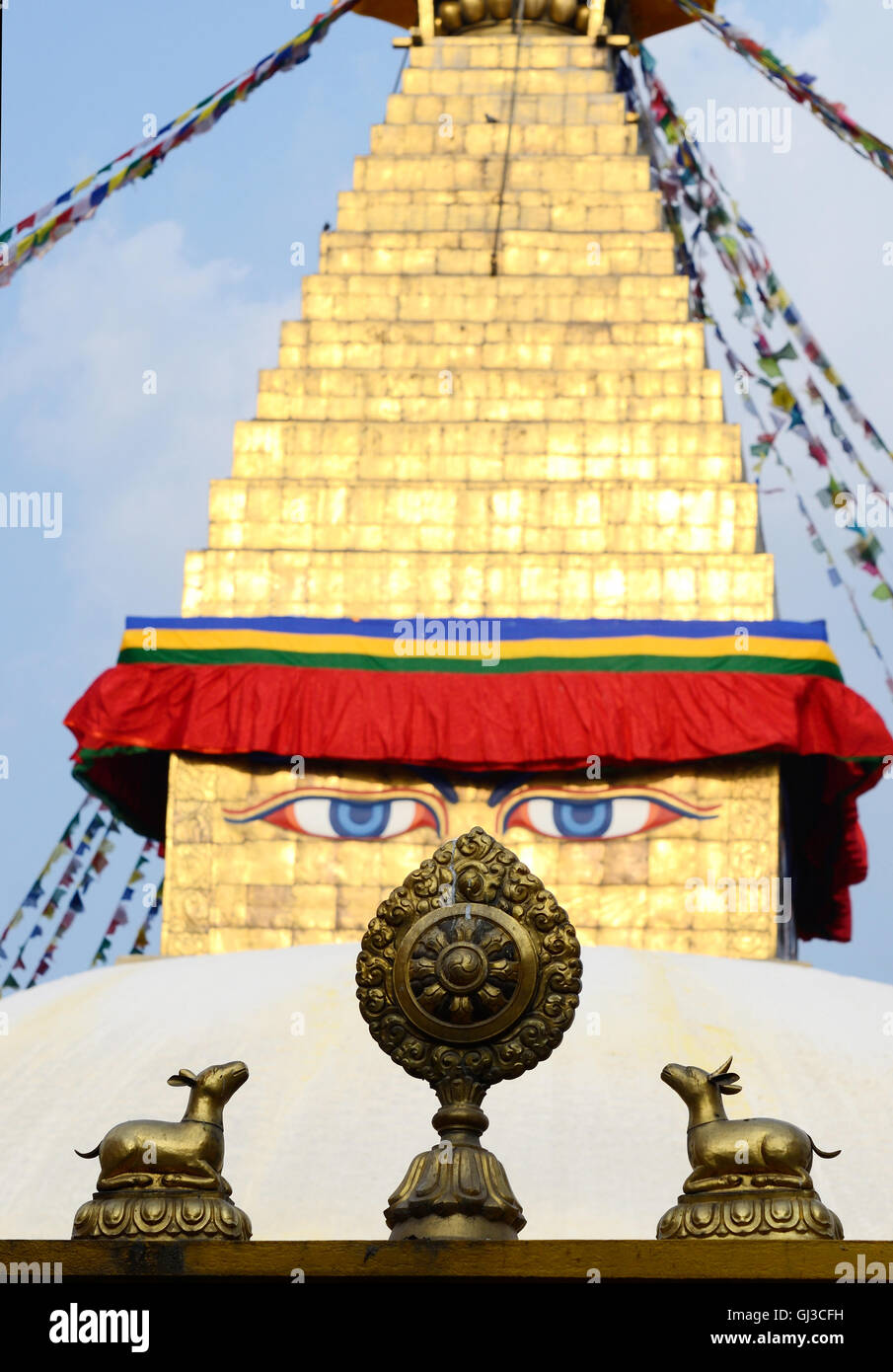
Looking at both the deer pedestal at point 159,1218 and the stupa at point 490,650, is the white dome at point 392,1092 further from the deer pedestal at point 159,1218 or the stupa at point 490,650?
the deer pedestal at point 159,1218

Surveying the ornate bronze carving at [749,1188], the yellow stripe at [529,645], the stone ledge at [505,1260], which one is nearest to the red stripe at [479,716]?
the yellow stripe at [529,645]

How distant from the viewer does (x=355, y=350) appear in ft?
57.0

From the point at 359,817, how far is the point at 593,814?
1.51m

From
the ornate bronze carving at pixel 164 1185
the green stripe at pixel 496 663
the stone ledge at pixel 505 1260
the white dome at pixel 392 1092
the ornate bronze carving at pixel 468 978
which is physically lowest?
the stone ledge at pixel 505 1260

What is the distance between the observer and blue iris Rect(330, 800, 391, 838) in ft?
52.1

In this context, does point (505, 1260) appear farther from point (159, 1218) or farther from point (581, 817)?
point (581, 817)

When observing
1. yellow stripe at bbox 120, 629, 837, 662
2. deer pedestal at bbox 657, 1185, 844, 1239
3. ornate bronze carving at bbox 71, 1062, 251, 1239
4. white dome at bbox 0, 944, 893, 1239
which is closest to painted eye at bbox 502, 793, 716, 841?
yellow stripe at bbox 120, 629, 837, 662

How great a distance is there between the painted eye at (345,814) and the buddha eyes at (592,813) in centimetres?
56

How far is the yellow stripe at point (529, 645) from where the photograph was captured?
1566 cm

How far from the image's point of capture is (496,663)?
15812 mm

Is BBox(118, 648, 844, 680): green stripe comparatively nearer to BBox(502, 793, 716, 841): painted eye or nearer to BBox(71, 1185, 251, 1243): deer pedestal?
BBox(502, 793, 716, 841): painted eye

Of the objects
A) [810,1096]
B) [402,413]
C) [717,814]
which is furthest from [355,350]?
[810,1096]

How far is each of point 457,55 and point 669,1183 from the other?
38.2 feet

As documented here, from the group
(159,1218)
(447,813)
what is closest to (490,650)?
(447,813)
